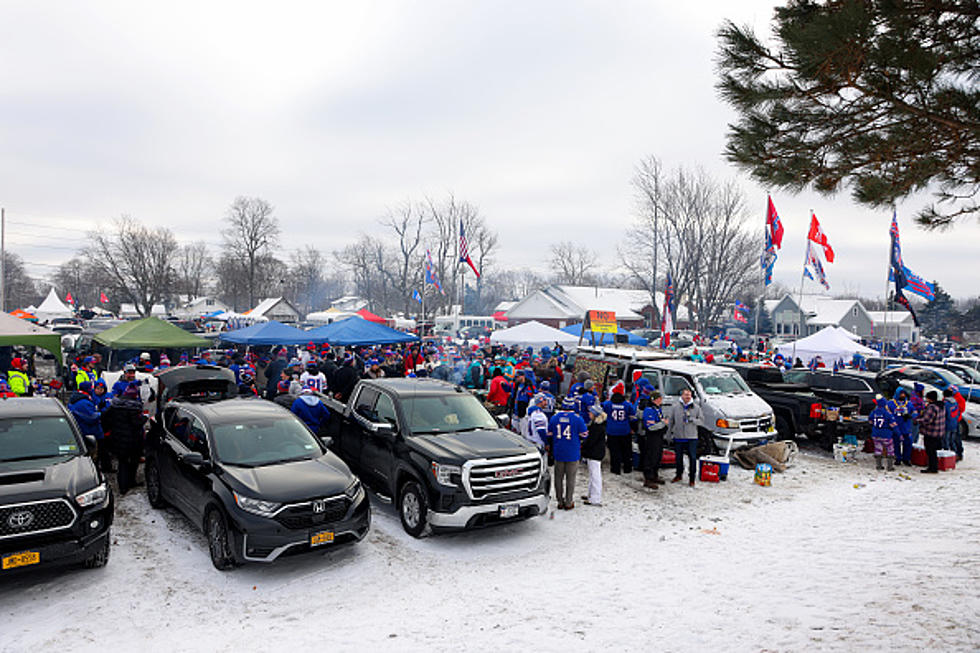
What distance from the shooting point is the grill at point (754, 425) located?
11301mm

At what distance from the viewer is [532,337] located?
25531 millimetres

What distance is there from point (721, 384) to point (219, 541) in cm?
969

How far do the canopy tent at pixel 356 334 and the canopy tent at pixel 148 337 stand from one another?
13.3 ft

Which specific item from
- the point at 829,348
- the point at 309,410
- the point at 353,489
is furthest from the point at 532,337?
the point at 353,489

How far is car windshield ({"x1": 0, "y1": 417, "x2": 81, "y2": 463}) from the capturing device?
644cm

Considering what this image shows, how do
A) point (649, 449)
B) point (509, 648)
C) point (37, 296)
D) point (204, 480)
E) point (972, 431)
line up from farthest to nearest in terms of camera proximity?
point (37, 296) → point (972, 431) → point (649, 449) → point (204, 480) → point (509, 648)

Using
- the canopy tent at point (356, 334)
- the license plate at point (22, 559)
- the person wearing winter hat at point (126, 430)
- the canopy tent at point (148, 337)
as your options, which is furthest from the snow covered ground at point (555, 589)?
the canopy tent at point (356, 334)

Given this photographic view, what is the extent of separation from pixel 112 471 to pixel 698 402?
10865 mm

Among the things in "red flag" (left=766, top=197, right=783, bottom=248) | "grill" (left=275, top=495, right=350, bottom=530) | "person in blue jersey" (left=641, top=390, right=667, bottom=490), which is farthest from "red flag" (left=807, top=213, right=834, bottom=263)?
"grill" (left=275, top=495, right=350, bottom=530)

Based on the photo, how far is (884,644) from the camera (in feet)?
15.1

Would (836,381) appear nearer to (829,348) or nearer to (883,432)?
(883,432)

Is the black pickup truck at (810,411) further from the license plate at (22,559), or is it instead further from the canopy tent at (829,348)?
the license plate at (22,559)

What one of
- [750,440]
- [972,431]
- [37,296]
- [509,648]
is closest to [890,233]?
[972,431]

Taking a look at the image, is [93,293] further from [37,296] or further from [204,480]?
[204,480]
